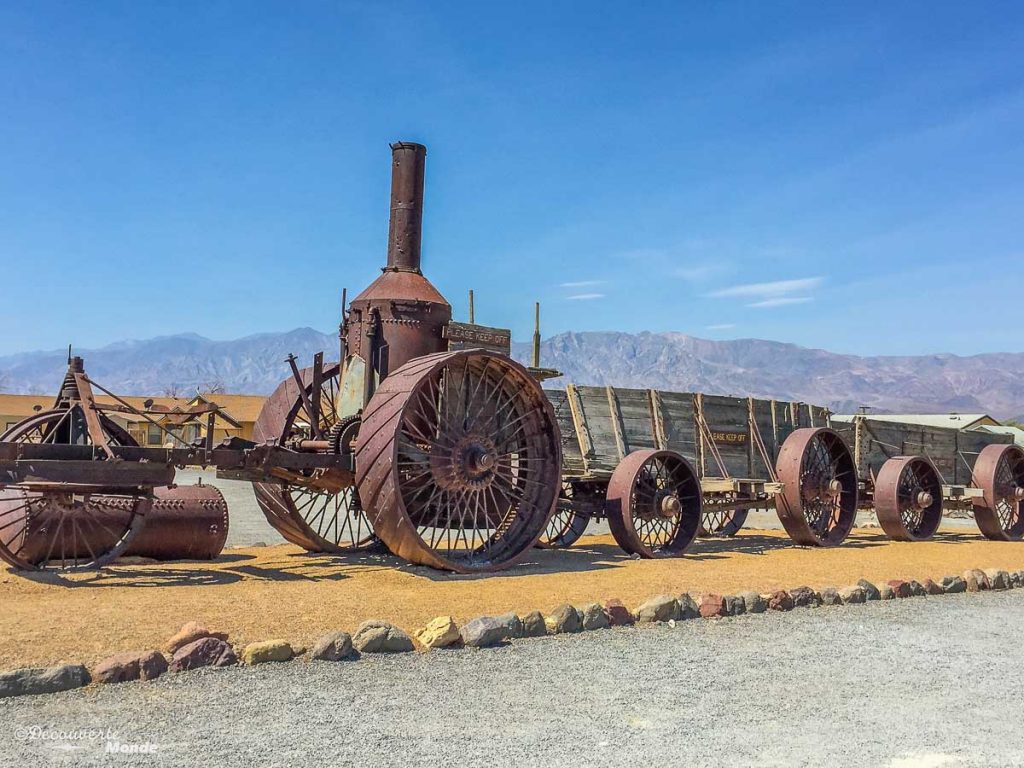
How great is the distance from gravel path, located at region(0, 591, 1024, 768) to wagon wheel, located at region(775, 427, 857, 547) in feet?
20.6

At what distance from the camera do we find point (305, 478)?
996cm

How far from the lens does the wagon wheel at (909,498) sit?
14.6 m

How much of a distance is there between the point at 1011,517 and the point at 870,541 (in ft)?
12.4

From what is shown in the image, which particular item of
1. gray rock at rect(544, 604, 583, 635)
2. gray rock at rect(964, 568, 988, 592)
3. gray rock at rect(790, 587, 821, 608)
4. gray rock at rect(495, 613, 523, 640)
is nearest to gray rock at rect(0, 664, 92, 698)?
gray rock at rect(495, 613, 523, 640)

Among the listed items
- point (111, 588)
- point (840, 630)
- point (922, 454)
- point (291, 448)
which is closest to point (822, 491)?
point (922, 454)

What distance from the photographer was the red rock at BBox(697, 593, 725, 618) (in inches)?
315

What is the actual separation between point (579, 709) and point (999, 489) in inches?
532

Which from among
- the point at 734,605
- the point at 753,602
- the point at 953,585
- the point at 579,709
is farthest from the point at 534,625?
the point at 953,585

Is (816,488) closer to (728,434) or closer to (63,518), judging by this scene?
(728,434)

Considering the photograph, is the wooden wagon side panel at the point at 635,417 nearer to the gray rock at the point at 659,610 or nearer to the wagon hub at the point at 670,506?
the wagon hub at the point at 670,506

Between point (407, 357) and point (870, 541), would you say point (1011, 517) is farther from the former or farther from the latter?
point (407, 357)

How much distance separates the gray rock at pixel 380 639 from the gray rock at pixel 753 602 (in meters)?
3.29

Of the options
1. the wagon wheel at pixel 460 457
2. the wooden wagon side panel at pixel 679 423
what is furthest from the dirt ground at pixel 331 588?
the wooden wagon side panel at pixel 679 423

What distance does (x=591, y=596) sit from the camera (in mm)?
8453
